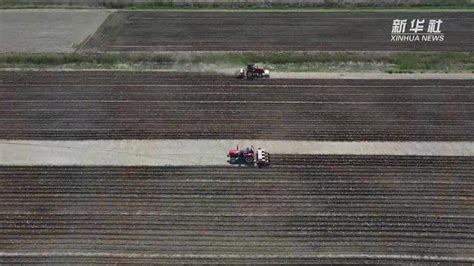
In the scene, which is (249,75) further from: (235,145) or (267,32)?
(267,32)

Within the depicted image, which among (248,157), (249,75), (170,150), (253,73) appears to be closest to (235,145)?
(248,157)

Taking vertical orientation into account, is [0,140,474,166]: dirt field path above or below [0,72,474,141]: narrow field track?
A: below

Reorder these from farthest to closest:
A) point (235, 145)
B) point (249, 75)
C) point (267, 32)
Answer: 1. point (267, 32)
2. point (249, 75)
3. point (235, 145)

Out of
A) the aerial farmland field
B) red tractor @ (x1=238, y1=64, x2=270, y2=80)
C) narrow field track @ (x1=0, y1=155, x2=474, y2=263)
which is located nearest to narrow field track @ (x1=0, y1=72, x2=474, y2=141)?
the aerial farmland field

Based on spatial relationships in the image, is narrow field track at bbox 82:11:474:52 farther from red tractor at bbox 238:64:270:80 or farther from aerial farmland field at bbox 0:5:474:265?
red tractor at bbox 238:64:270:80

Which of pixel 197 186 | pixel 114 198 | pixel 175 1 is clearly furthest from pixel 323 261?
pixel 175 1

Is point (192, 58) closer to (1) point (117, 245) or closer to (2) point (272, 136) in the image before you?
(2) point (272, 136)
